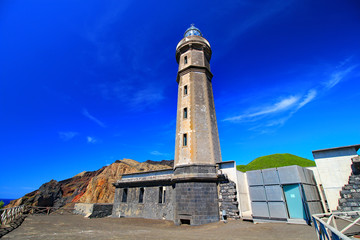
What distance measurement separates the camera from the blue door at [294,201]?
9.56 metres

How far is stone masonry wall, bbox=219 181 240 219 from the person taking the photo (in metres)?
12.3

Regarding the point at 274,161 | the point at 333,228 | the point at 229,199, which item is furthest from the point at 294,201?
the point at 274,161

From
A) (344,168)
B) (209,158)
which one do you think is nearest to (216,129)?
(209,158)

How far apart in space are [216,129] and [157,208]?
377 inches

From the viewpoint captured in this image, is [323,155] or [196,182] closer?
[323,155]

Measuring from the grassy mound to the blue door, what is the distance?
28.8 meters

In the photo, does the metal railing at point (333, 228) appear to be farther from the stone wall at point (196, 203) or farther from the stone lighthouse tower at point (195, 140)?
the stone lighthouse tower at point (195, 140)

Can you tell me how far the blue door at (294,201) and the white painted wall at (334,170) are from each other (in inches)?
81.5

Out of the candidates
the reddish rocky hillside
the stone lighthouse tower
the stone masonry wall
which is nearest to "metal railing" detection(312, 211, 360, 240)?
the stone masonry wall

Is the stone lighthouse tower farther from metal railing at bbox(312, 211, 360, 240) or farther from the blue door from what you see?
metal railing at bbox(312, 211, 360, 240)

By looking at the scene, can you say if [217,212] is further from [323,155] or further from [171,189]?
[323,155]

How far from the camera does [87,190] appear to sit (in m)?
39.0

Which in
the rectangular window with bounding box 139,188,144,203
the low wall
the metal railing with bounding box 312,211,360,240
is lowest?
the low wall

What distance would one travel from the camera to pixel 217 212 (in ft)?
42.0
